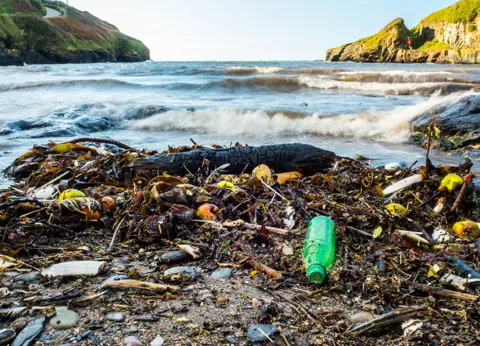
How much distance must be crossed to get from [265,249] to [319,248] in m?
0.33

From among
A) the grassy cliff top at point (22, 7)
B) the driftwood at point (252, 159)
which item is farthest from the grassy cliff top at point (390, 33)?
the driftwood at point (252, 159)

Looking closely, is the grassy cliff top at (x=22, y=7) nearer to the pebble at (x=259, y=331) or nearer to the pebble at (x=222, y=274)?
the pebble at (x=222, y=274)

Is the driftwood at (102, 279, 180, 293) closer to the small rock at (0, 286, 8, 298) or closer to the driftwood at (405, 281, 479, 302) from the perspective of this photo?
the small rock at (0, 286, 8, 298)

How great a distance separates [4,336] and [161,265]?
2.50 ft

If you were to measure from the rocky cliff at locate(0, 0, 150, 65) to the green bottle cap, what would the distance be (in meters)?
48.3

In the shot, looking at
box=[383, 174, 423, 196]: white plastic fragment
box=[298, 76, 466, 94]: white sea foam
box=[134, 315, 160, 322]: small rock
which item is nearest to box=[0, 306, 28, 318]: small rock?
box=[134, 315, 160, 322]: small rock

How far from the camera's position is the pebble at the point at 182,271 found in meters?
1.83

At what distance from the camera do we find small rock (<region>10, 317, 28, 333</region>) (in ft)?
4.49

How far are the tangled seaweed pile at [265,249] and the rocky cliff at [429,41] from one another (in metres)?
68.4

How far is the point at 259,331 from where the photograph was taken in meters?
1.39

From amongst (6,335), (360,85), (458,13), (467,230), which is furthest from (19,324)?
(458,13)

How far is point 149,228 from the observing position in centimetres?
225

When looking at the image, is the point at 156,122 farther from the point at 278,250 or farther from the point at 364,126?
the point at 278,250

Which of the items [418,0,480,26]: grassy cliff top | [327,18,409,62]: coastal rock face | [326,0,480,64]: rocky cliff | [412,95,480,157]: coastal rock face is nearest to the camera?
[412,95,480,157]: coastal rock face
